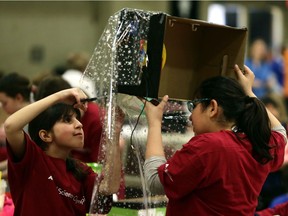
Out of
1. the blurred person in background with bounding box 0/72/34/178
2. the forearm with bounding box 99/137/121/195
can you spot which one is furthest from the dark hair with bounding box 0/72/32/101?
the forearm with bounding box 99/137/121/195

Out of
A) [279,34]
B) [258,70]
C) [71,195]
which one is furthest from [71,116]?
[279,34]

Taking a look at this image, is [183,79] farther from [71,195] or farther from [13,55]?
[13,55]

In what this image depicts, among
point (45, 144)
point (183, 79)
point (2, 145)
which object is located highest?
point (183, 79)

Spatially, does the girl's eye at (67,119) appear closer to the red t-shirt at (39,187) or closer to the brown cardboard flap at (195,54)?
the red t-shirt at (39,187)

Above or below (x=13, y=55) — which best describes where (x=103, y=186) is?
above

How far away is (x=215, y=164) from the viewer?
307cm

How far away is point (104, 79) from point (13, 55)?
328 inches

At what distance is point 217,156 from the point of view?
3.08 meters

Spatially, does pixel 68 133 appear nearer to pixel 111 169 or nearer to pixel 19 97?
pixel 111 169

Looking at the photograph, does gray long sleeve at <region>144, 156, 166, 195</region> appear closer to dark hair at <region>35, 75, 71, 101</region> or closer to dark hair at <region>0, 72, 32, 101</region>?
dark hair at <region>35, 75, 71, 101</region>

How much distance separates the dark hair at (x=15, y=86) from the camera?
4.86 metres

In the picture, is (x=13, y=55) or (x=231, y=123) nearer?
(x=231, y=123)

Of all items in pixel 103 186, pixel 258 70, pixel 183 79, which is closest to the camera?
pixel 103 186

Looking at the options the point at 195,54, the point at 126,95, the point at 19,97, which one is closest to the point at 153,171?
the point at 126,95
